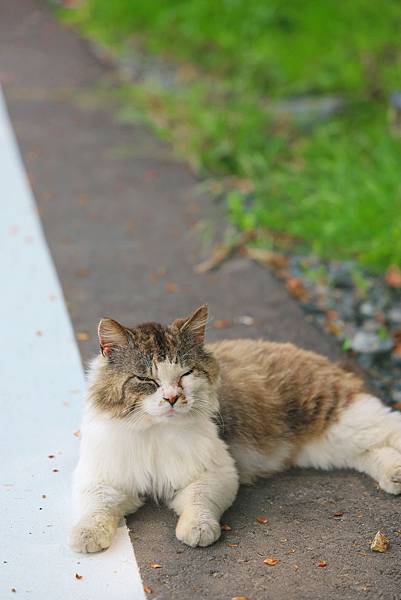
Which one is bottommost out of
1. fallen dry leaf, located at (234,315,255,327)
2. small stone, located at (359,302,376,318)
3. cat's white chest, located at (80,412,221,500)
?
small stone, located at (359,302,376,318)

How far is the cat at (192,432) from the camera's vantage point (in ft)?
13.6

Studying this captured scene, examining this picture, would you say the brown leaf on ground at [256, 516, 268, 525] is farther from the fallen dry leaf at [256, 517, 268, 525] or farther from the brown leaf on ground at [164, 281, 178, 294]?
the brown leaf on ground at [164, 281, 178, 294]

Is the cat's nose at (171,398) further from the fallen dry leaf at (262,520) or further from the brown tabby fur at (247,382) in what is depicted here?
the fallen dry leaf at (262,520)

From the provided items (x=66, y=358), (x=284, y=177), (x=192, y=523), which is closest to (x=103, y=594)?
(x=192, y=523)

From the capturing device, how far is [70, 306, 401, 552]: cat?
4.14 m

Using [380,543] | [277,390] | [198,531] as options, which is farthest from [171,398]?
[380,543]

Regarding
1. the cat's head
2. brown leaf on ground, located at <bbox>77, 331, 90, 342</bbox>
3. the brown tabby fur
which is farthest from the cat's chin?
brown leaf on ground, located at <bbox>77, 331, 90, 342</bbox>

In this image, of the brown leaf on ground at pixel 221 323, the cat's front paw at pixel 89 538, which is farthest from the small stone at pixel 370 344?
the cat's front paw at pixel 89 538

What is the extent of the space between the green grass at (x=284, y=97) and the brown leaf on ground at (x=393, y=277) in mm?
82

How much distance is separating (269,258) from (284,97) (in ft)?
13.7

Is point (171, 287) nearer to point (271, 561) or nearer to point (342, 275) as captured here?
point (342, 275)

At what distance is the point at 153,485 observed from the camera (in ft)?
14.3

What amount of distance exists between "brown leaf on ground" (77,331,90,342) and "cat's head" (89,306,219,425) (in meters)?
1.87

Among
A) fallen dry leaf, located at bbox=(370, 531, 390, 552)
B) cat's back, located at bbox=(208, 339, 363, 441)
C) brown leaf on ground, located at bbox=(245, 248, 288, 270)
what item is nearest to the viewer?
fallen dry leaf, located at bbox=(370, 531, 390, 552)
